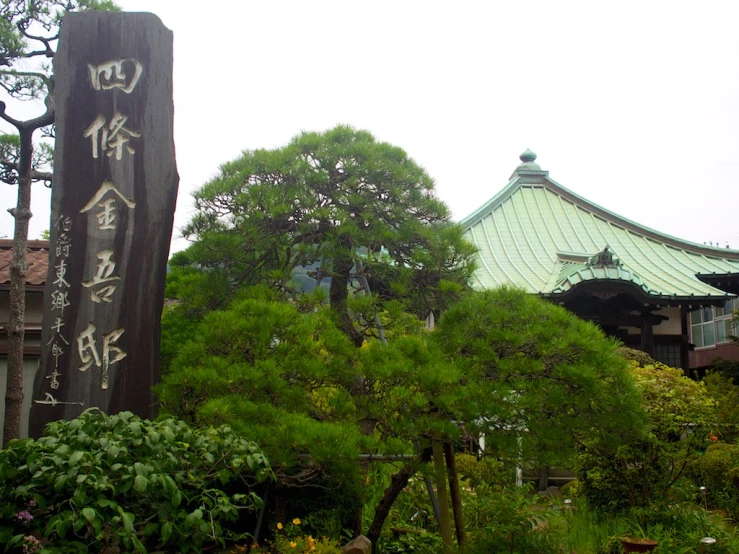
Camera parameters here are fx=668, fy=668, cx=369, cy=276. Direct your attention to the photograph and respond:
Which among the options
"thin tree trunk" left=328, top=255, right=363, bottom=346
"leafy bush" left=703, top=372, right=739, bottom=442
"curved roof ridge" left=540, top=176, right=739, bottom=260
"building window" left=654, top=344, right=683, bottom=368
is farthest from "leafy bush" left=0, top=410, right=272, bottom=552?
"curved roof ridge" left=540, top=176, right=739, bottom=260

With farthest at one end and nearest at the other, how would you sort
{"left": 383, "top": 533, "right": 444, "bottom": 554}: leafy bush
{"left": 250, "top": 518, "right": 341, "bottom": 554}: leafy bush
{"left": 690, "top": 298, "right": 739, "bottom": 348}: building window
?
{"left": 690, "top": 298, "right": 739, "bottom": 348}: building window → {"left": 383, "top": 533, "right": 444, "bottom": 554}: leafy bush → {"left": 250, "top": 518, "right": 341, "bottom": 554}: leafy bush

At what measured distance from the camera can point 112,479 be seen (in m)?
2.99

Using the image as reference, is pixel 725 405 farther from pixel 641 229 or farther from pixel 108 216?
pixel 108 216

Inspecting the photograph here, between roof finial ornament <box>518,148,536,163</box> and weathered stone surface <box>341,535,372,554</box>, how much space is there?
13.9m

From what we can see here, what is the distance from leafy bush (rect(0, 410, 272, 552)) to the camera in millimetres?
2789

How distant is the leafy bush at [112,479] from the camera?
279 cm

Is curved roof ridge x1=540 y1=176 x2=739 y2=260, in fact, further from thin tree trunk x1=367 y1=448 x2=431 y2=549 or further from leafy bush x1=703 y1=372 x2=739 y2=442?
thin tree trunk x1=367 y1=448 x2=431 y2=549

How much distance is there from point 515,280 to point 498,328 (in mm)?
8330

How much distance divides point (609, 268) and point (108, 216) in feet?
28.1

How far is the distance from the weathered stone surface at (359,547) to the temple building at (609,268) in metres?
6.23

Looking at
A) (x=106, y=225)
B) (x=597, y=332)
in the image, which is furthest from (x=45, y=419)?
(x=597, y=332)

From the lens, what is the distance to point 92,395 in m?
4.75

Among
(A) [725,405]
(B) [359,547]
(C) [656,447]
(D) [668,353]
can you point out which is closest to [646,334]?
(D) [668,353]

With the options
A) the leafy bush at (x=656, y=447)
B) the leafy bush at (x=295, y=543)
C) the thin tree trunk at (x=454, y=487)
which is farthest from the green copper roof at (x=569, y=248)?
the leafy bush at (x=295, y=543)
